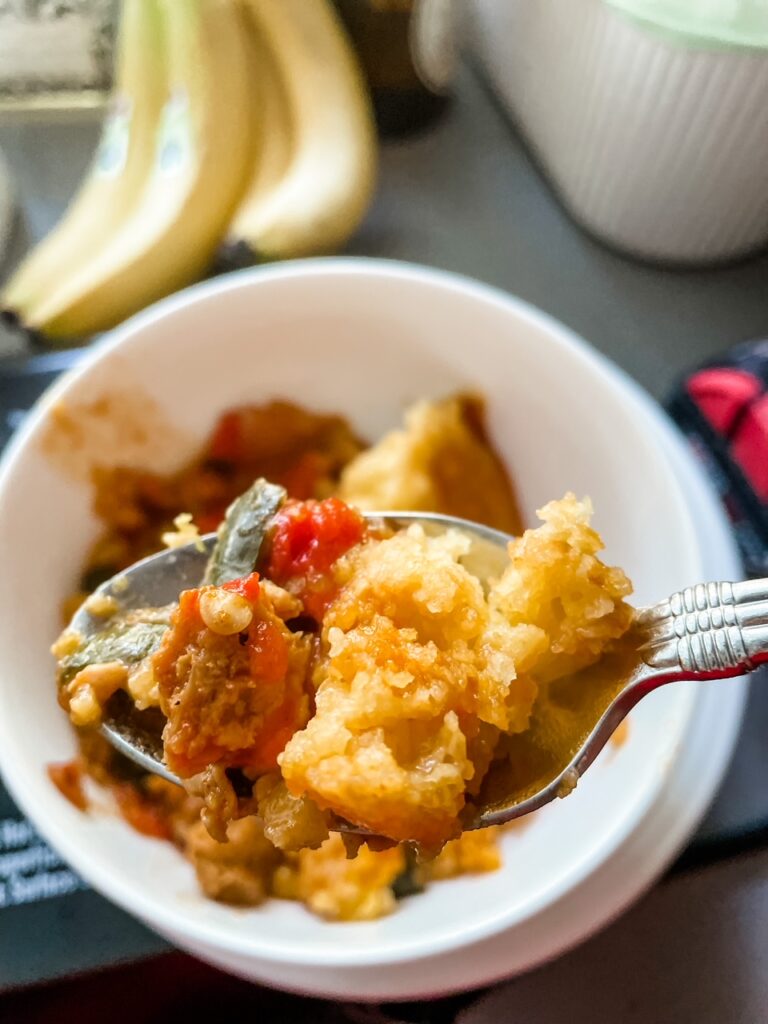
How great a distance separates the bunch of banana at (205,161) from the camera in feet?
3.78

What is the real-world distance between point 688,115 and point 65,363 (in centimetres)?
88

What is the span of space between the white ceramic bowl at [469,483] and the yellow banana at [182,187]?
149 mm

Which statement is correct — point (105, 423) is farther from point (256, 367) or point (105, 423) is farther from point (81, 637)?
point (81, 637)

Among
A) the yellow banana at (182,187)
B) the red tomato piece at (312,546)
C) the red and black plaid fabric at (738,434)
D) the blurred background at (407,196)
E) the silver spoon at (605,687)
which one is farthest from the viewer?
the yellow banana at (182,187)

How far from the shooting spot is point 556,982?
882 mm

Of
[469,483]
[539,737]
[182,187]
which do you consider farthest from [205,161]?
[539,737]

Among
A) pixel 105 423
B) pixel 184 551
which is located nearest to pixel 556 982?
pixel 184 551

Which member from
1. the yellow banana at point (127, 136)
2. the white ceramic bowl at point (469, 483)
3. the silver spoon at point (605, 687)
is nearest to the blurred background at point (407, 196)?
the yellow banana at point (127, 136)

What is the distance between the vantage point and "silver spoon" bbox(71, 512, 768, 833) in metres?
0.54

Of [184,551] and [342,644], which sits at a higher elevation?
[342,644]

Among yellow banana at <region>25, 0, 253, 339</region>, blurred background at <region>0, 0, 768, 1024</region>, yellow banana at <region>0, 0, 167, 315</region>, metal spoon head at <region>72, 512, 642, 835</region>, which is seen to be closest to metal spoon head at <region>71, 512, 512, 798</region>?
metal spoon head at <region>72, 512, 642, 835</region>

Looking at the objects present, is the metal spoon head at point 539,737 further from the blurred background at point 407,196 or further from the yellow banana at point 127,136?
the yellow banana at point 127,136

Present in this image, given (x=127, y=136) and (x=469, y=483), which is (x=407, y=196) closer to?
(x=127, y=136)

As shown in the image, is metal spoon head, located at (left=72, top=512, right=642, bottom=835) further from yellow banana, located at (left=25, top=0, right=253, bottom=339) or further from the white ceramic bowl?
yellow banana, located at (left=25, top=0, right=253, bottom=339)
